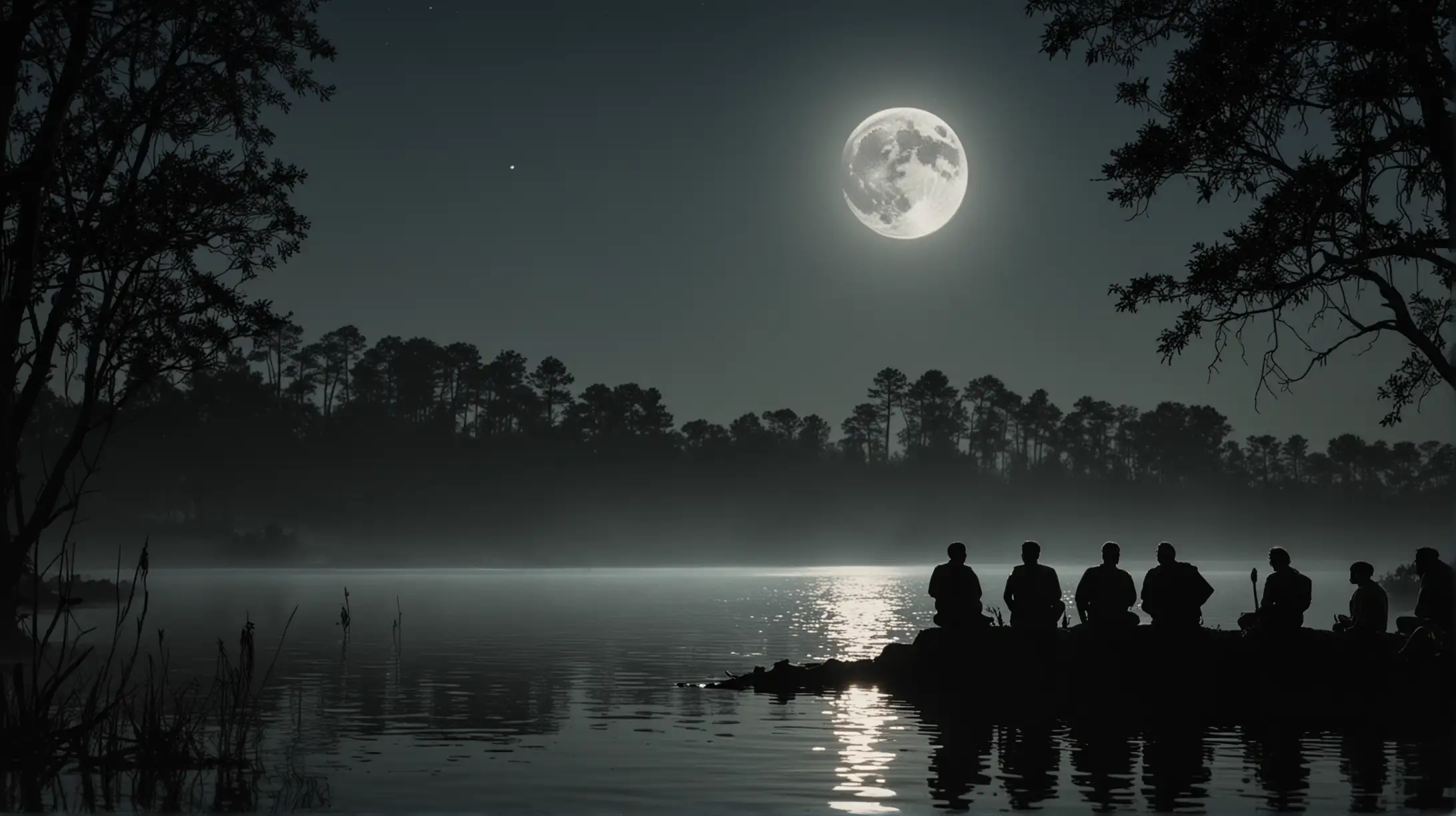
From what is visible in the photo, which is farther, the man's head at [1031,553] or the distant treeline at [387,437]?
the distant treeline at [387,437]

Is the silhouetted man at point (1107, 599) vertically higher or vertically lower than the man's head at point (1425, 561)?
lower

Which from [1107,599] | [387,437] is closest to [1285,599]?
[1107,599]

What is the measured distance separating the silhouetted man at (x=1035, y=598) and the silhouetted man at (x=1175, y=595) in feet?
5.43

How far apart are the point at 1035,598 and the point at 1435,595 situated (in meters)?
6.52

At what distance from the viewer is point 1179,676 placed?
23406 mm

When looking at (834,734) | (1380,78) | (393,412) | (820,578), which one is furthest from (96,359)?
(393,412)

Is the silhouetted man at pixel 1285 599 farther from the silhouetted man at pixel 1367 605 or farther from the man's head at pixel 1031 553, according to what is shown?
the man's head at pixel 1031 553

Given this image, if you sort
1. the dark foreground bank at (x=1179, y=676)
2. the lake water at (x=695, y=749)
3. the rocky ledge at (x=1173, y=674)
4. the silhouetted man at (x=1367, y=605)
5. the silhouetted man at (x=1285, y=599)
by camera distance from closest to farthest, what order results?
1. the lake water at (x=695, y=749)
2. the dark foreground bank at (x=1179, y=676)
3. the rocky ledge at (x=1173, y=674)
4. the silhouetted man at (x=1367, y=605)
5. the silhouetted man at (x=1285, y=599)

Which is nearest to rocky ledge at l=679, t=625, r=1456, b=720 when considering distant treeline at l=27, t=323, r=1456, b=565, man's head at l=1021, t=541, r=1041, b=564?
man's head at l=1021, t=541, r=1041, b=564

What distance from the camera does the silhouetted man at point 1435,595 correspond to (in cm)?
2159

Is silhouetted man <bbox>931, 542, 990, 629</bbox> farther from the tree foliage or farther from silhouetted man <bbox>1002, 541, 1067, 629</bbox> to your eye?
the tree foliage

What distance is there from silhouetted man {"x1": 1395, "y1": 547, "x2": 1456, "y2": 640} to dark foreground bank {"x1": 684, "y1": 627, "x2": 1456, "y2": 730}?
0.63 metres

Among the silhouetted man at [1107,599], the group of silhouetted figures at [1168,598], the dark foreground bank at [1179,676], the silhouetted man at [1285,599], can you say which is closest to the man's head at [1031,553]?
the group of silhouetted figures at [1168,598]

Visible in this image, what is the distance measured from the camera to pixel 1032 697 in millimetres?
23938
